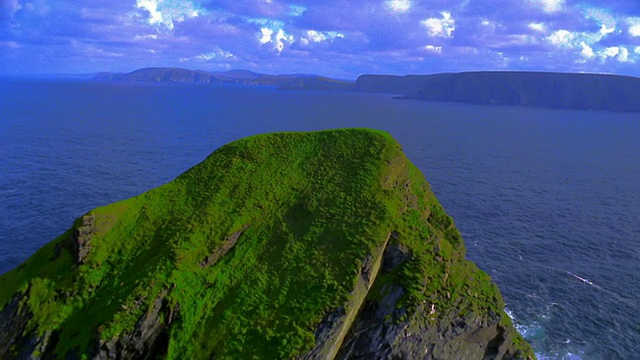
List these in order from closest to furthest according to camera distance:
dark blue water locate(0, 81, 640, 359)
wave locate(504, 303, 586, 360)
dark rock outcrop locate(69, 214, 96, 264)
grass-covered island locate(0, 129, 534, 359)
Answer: grass-covered island locate(0, 129, 534, 359) → dark rock outcrop locate(69, 214, 96, 264) → wave locate(504, 303, 586, 360) → dark blue water locate(0, 81, 640, 359)

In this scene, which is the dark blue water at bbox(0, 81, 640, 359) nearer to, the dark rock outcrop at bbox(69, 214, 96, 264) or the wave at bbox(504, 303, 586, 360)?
the wave at bbox(504, 303, 586, 360)

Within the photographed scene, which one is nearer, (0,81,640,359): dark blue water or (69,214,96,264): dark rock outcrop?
(69,214,96,264): dark rock outcrop

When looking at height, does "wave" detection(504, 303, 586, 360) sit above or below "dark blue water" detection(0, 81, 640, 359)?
below

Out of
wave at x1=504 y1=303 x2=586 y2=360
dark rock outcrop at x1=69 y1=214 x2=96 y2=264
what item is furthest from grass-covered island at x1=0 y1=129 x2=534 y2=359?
wave at x1=504 y1=303 x2=586 y2=360

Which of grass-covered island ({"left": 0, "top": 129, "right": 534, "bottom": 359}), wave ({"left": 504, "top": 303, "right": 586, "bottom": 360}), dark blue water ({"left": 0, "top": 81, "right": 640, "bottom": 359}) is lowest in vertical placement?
A: wave ({"left": 504, "top": 303, "right": 586, "bottom": 360})

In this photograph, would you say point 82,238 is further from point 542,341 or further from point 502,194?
point 502,194

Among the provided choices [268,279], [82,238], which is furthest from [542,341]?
[82,238]

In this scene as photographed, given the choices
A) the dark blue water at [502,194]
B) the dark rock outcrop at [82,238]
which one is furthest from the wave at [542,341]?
the dark rock outcrop at [82,238]
